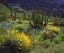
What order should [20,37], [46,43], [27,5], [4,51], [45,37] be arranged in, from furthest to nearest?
[27,5] → [45,37] → [46,43] → [20,37] → [4,51]

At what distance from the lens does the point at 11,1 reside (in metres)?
137

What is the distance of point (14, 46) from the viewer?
11836mm

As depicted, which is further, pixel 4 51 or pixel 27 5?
A: pixel 27 5

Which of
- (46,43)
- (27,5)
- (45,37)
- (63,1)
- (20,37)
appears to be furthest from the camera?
(63,1)

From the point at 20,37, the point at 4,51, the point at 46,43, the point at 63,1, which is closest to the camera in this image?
the point at 4,51

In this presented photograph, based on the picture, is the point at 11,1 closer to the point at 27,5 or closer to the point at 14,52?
the point at 27,5

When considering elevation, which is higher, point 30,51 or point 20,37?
point 20,37

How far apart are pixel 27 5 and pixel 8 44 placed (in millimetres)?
124956

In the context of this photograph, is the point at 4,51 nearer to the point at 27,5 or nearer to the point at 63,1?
the point at 27,5

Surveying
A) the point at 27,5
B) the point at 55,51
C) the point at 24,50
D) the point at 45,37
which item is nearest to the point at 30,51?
the point at 24,50

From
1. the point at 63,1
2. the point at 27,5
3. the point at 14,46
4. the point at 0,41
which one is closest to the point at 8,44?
the point at 14,46

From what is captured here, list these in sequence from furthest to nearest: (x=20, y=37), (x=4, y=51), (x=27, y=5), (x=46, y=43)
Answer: (x=27, y=5) < (x=46, y=43) < (x=20, y=37) < (x=4, y=51)

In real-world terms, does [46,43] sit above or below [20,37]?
below

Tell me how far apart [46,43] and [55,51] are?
2.62 meters
